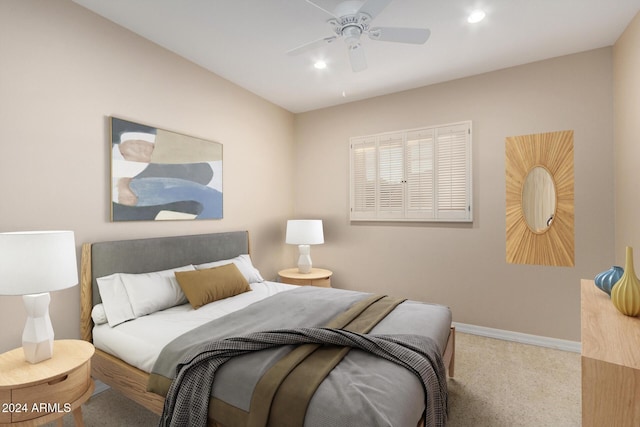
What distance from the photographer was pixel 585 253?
9.86ft

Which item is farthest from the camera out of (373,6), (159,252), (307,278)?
→ (307,278)

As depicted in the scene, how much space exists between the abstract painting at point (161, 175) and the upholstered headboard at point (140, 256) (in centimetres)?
23

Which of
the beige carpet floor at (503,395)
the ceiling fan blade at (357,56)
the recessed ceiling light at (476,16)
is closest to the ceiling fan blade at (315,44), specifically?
the ceiling fan blade at (357,56)

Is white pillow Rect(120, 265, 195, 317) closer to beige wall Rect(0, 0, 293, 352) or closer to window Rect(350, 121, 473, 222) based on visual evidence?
beige wall Rect(0, 0, 293, 352)

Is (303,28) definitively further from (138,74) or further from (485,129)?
(485,129)

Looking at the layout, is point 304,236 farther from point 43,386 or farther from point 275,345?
point 43,386

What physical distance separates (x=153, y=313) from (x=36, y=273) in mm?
902

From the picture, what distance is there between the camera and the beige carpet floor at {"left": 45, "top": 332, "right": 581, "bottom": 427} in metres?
2.08

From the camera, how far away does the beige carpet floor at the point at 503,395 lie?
6.83 feet

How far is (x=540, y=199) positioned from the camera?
10.6 ft

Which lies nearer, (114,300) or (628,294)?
(628,294)

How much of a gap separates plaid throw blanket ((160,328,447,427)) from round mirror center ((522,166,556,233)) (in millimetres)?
2195

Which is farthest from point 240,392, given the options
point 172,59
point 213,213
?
point 172,59

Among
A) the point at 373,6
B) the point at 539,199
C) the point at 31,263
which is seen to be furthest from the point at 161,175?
the point at 539,199
